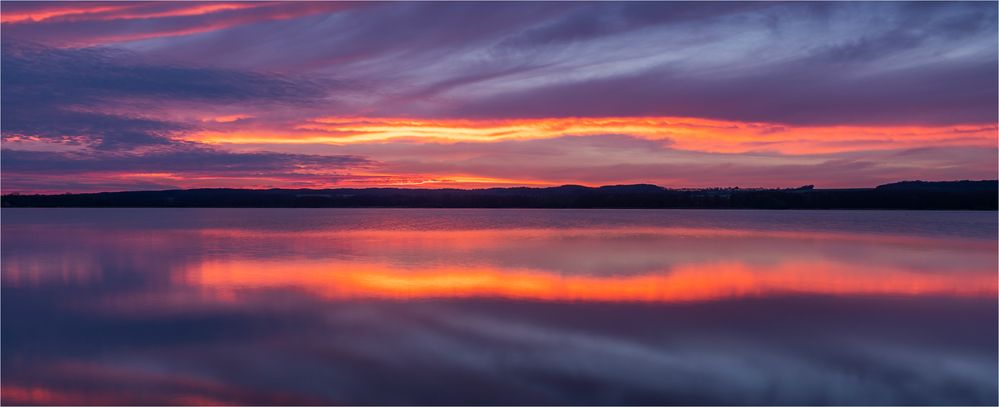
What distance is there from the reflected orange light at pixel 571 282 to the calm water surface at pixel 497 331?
54 millimetres

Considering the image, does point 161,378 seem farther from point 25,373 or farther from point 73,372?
point 25,373

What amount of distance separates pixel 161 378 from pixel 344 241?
53.3 feet

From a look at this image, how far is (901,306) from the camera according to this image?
31.6 ft

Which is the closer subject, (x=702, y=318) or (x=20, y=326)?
(x=20, y=326)

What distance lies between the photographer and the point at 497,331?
297 inches

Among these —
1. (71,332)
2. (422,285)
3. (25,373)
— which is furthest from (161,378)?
(422,285)

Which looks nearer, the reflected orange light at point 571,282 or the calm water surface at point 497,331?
the calm water surface at point 497,331

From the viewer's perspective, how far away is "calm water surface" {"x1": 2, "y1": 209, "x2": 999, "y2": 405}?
5.48 metres

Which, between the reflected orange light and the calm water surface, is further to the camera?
the reflected orange light

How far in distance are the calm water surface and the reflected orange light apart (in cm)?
5

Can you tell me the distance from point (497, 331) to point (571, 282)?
13.8 ft

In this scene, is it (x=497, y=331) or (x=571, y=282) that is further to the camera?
(x=571, y=282)

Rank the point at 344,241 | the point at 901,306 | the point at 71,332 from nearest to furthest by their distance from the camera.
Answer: the point at 71,332 < the point at 901,306 < the point at 344,241

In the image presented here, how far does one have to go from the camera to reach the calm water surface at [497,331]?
5.48 meters
